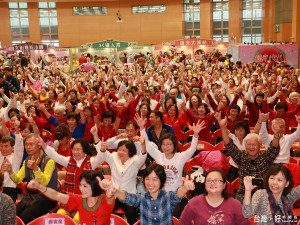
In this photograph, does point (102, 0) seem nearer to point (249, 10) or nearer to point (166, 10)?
point (166, 10)

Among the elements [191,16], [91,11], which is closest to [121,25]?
[91,11]

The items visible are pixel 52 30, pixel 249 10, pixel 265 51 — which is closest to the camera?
pixel 265 51

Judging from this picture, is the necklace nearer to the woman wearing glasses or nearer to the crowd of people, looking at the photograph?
the crowd of people

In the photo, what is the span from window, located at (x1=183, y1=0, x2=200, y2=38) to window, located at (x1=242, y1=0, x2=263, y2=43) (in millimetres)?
3262

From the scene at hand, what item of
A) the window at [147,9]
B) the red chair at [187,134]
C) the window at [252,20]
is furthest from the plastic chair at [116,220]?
the window at [147,9]

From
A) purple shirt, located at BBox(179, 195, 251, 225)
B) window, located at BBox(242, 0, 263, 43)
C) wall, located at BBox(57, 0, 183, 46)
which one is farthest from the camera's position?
wall, located at BBox(57, 0, 183, 46)

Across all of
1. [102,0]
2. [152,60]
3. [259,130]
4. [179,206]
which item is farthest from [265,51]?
[102,0]

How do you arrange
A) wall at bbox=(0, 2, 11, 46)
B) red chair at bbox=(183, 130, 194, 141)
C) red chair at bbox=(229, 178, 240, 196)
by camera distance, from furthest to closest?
wall at bbox=(0, 2, 11, 46)
red chair at bbox=(183, 130, 194, 141)
red chair at bbox=(229, 178, 240, 196)

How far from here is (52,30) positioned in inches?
1094

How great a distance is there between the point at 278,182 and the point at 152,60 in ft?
47.2

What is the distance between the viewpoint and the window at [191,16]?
1049 inches

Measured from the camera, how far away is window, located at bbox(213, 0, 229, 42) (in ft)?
86.2

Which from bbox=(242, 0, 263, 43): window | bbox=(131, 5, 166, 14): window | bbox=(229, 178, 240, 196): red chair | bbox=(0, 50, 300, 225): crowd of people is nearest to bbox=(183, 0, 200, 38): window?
bbox=(131, 5, 166, 14): window

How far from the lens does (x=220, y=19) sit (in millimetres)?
26562
